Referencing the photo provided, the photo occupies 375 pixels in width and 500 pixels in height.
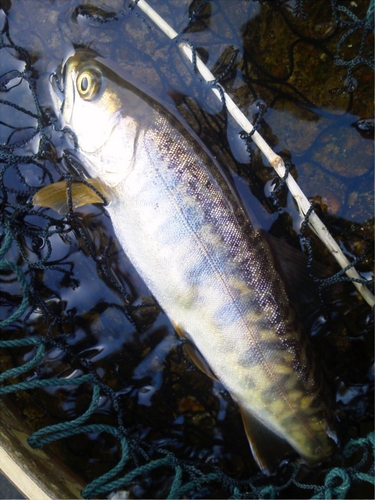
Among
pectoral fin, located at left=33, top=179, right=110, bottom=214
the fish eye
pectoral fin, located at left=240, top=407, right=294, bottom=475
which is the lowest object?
pectoral fin, located at left=240, top=407, right=294, bottom=475

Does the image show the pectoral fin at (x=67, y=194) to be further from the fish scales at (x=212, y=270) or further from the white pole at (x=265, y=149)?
the white pole at (x=265, y=149)

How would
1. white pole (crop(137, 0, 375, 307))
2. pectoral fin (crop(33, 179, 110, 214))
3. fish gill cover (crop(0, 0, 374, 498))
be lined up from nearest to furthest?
1. pectoral fin (crop(33, 179, 110, 214))
2. white pole (crop(137, 0, 375, 307))
3. fish gill cover (crop(0, 0, 374, 498))

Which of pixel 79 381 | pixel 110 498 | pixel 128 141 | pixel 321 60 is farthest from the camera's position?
pixel 321 60

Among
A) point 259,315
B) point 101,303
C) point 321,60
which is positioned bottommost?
point 259,315

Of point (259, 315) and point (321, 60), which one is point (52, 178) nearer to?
point (259, 315)

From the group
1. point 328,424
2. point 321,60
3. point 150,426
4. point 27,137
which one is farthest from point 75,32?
point 328,424

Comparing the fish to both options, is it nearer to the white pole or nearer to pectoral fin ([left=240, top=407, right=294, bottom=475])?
pectoral fin ([left=240, top=407, right=294, bottom=475])

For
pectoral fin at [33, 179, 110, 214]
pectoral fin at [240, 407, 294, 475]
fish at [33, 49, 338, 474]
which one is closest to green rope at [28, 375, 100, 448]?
fish at [33, 49, 338, 474]
